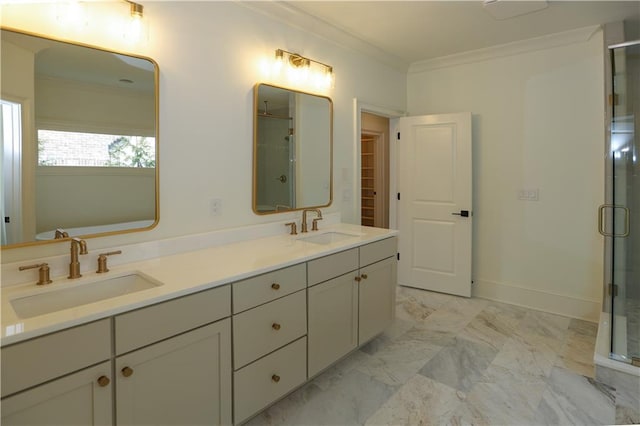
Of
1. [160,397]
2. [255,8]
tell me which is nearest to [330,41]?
[255,8]

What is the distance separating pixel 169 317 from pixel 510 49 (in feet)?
12.3

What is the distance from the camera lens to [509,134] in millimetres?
3658

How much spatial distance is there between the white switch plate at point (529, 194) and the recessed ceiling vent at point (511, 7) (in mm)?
1583

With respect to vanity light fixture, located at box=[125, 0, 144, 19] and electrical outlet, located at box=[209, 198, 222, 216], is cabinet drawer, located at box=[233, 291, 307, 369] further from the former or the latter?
vanity light fixture, located at box=[125, 0, 144, 19]

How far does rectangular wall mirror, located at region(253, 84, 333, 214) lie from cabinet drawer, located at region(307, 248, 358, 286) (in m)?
0.66

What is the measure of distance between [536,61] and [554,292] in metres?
2.18

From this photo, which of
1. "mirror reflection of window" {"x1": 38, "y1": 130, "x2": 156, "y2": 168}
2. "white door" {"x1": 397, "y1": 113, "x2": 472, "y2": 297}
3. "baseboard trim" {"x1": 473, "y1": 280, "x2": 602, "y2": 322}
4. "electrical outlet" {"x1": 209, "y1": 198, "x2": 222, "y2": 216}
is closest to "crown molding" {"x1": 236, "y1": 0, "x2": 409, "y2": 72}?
"white door" {"x1": 397, "y1": 113, "x2": 472, "y2": 297}

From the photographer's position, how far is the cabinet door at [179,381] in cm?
137

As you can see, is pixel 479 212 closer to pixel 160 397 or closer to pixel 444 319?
pixel 444 319

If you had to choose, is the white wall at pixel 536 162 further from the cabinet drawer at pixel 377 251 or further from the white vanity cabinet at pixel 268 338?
the white vanity cabinet at pixel 268 338

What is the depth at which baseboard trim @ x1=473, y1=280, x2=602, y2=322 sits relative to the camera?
333cm

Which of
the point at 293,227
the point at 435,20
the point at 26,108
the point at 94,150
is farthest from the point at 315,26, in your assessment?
the point at 26,108

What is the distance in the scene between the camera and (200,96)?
7.28 ft

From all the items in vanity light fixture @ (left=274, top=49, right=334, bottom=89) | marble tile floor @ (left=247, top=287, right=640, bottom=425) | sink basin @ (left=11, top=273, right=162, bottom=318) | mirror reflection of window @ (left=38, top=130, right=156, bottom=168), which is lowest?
marble tile floor @ (left=247, top=287, right=640, bottom=425)
